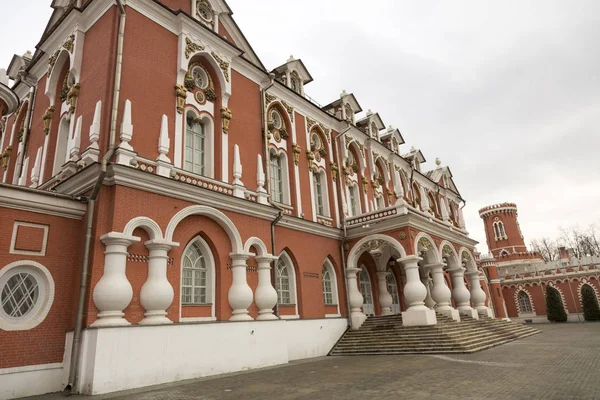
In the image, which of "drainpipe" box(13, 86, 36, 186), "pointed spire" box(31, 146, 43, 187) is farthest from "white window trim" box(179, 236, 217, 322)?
"drainpipe" box(13, 86, 36, 186)

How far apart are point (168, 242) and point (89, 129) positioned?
169 inches

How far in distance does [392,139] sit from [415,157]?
3.76 metres

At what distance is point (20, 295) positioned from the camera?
9.34 metres

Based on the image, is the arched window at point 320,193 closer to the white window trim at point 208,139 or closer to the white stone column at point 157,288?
the white window trim at point 208,139

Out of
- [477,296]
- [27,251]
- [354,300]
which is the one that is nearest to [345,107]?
[354,300]

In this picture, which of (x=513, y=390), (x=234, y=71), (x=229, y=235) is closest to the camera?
(x=513, y=390)

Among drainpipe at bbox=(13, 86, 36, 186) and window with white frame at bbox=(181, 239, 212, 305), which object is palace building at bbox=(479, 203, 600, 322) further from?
drainpipe at bbox=(13, 86, 36, 186)

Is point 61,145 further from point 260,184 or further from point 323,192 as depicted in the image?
point 323,192

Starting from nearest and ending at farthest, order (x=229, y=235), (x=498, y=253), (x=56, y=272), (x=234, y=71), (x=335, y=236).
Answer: (x=56, y=272), (x=229, y=235), (x=234, y=71), (x=335, y=236), (x=498, y=253)

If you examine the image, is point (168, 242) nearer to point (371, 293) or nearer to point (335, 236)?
point (335, 236)

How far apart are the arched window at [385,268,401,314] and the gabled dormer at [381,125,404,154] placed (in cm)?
1011

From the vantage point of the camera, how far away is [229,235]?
1311 centimetres

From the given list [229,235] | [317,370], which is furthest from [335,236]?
[317,370]

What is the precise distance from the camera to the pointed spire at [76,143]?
11.8 meters
